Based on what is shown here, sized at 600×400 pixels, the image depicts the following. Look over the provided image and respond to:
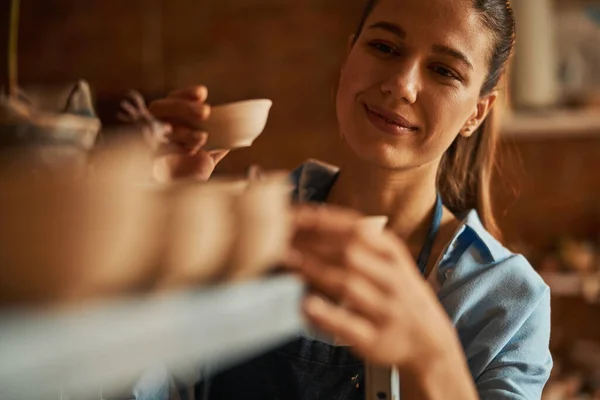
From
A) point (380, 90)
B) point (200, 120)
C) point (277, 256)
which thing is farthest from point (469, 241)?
point (277, 256)

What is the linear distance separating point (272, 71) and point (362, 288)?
7.57ft

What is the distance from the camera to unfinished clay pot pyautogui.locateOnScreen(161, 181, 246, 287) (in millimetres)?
443

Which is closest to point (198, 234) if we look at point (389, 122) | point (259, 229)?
point (259, 229)

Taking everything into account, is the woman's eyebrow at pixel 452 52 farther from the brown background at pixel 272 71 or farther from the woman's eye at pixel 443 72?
the brown background at pixel 272 71

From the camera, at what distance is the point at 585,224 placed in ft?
8.90

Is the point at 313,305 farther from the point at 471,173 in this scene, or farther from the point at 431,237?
the point at 471,173

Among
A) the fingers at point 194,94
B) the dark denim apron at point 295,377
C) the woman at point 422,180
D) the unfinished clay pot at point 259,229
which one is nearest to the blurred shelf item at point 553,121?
the woman at point 422,180

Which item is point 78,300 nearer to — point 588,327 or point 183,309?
point 183,309

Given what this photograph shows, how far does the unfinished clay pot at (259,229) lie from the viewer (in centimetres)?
48

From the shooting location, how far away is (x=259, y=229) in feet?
1.60

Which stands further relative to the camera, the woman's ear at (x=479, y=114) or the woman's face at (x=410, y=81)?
the woman's ear at (x=479, y=114)

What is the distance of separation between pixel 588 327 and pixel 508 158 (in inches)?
26.4

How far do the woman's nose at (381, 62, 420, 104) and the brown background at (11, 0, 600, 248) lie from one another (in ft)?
5.51

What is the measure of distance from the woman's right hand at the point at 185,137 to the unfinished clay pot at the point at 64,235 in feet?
1.48
